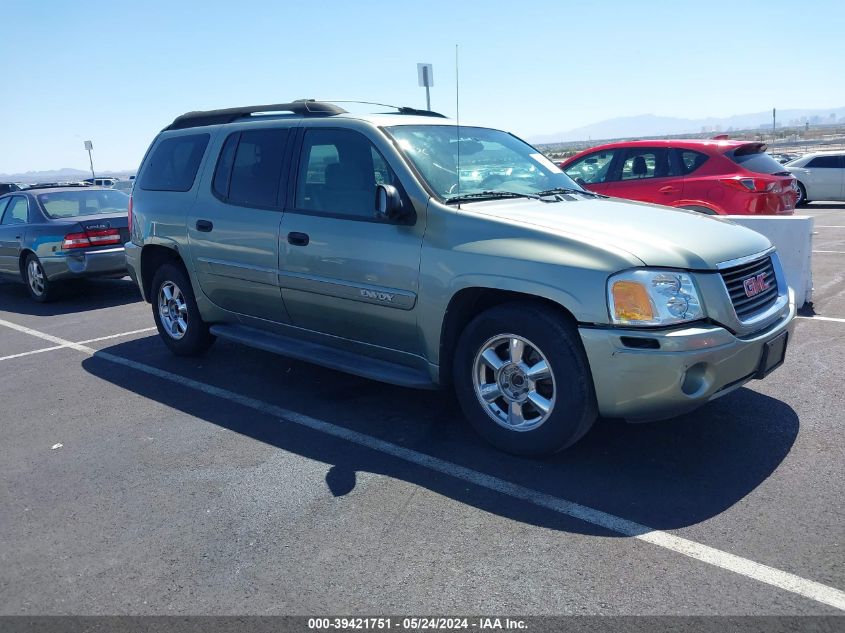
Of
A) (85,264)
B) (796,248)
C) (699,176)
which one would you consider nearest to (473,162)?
(796,248)

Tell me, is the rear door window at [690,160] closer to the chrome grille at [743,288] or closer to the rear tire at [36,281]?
the chrome grille at [743,288]

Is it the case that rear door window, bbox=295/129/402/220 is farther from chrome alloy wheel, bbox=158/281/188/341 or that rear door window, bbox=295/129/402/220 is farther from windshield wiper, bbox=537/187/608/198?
→ chrome alloy wheel, bbox=158/281/188/341

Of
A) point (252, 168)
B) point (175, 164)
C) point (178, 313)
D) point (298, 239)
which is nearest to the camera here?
point (298, 239)

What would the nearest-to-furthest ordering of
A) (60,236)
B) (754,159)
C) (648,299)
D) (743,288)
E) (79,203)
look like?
(648,299) → (743,288) → (754,159) → (60,236) → (79,203)

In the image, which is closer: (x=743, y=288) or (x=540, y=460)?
(x=743, y=288)

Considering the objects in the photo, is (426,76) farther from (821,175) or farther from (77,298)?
(821,175)

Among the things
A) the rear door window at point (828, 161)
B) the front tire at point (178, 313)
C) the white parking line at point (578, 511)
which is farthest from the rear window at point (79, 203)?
the rear door window at point (828, 161)

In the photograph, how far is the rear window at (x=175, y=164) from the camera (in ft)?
20.5

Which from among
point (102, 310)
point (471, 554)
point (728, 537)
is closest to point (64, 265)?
point (102, 310)

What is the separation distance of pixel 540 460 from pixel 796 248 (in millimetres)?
4633

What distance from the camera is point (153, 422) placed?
5.11 m

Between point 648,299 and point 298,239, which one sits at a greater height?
point 298,239

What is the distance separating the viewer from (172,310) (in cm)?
672

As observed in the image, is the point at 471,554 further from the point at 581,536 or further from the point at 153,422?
the point at 153,422
